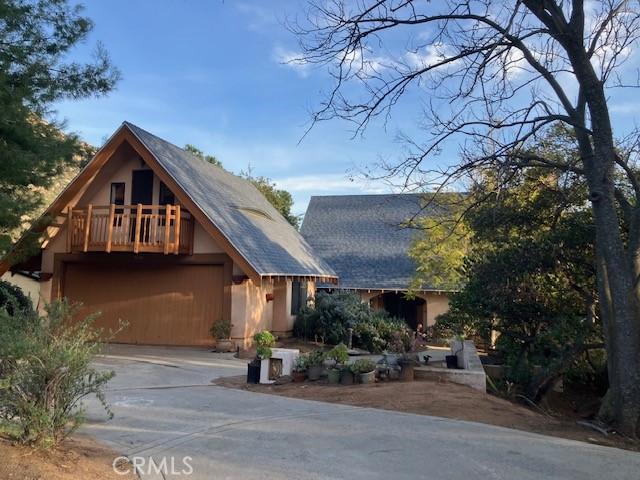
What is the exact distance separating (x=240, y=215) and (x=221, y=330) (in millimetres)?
4995

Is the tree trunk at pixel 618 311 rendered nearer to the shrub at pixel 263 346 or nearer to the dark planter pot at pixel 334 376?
the dark planter pot at pixel 334 376

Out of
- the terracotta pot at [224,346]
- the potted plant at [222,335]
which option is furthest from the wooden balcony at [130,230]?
the terracotta pot at [224,346]

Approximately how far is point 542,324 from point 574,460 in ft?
23.2

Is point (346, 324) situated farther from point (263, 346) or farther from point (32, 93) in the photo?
point (32, 93)

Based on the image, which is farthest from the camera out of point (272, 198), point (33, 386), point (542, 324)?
point (272, 198)

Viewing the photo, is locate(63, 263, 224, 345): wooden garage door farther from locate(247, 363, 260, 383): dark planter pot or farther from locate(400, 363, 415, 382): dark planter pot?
locate(400, 363, 415, 382): dark planter pot

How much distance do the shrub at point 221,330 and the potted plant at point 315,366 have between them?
209 inches

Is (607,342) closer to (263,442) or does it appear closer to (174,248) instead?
(263,442)

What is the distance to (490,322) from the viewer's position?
12875 millimetres

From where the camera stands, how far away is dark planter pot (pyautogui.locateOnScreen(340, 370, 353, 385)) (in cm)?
1045

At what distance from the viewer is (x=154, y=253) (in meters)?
16.5

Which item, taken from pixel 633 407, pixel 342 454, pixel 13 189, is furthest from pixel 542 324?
pixel 13 189

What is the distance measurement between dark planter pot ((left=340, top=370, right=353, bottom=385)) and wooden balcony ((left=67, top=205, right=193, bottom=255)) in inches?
295

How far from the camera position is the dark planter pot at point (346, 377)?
10.5 metres
